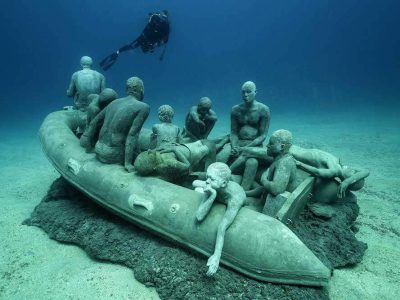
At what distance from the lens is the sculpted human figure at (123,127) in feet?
15.0

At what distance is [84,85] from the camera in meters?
7.16

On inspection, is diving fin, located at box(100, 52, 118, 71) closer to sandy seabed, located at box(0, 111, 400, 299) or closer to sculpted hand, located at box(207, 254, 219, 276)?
sandy seabed, located at box(0, 111, 400, 299)

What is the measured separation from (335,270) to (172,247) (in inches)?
87.5

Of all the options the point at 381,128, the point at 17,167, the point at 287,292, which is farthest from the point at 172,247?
the point at 381,128

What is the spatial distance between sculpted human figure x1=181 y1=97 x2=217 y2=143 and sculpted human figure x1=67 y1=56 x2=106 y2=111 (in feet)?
8.89

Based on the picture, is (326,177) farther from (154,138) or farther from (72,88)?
(72,88)

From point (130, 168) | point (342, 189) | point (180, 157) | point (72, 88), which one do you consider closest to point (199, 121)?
point (180, 157)

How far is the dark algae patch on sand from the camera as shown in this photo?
3.37 meters

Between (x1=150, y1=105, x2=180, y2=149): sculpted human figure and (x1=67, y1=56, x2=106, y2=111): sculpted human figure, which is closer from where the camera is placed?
(x1=150, y1=105, x2=180, y2=149): sculpted human figure

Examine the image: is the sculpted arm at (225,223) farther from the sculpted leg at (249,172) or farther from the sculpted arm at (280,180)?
the sculpted leg at (249,172)

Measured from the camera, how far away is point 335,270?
4004mm

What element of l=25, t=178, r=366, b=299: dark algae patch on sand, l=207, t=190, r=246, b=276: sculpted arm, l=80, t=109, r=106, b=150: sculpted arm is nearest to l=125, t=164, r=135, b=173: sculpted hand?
l=25, t=178, r=366, b=299: dark algae patch on sand

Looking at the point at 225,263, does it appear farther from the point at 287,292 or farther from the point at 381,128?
the point at 381,128

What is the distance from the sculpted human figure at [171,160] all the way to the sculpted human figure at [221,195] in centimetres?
86
